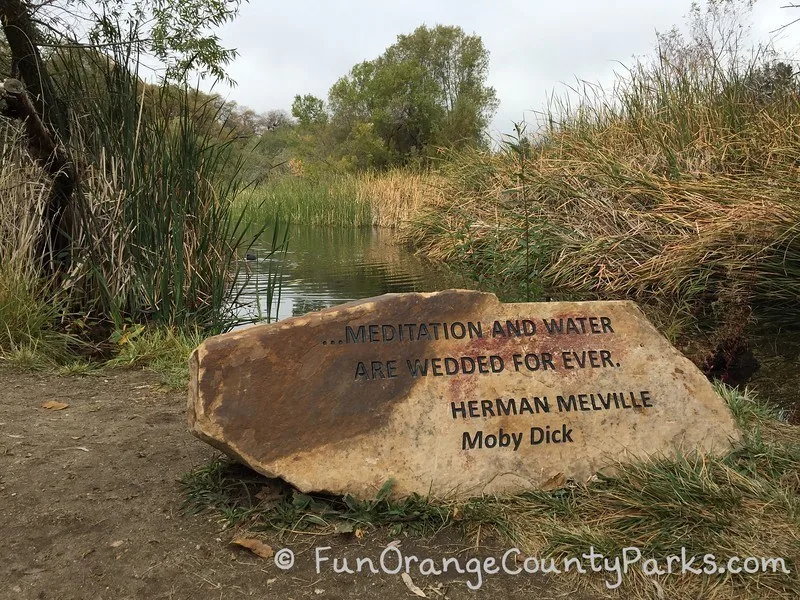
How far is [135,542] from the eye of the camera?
2.21 meters

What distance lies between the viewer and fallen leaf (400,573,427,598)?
2004mm

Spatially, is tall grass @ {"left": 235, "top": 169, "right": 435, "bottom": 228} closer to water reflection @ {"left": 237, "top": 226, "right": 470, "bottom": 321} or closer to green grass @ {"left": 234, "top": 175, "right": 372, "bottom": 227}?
green grass @ {"left": 234, "top": 175, "right": 372, "bottom": 227}

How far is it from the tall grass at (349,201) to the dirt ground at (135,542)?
12.9 meters

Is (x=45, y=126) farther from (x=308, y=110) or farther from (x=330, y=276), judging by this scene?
(x=308, y=110)

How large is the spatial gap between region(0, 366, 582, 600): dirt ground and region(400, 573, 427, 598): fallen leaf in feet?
0.05

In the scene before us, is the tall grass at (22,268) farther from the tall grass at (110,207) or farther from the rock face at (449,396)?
the rock face at (449,396)

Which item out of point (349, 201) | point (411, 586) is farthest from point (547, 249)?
point (349, 201)

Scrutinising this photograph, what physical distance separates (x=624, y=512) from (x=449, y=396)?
716 millimetres

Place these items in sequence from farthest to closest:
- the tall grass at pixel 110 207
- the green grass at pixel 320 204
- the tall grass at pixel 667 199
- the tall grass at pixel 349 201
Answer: the green grass at pixel 320 204 < the tall grass at pixel 349 201 < the tall grass at pixel 667 199 < the tall grass at pixel 110 207

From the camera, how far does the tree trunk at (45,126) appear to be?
Result: 4438 mm

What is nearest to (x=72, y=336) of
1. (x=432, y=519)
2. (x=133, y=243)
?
(x=133, y=243)

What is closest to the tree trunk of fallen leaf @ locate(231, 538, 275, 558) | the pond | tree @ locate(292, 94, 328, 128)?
the pond

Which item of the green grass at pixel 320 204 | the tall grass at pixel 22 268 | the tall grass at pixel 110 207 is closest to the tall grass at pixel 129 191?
the tall grass at pixel 110 207

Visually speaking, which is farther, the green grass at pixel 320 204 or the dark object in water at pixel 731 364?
the green grass at pixel 320 204
